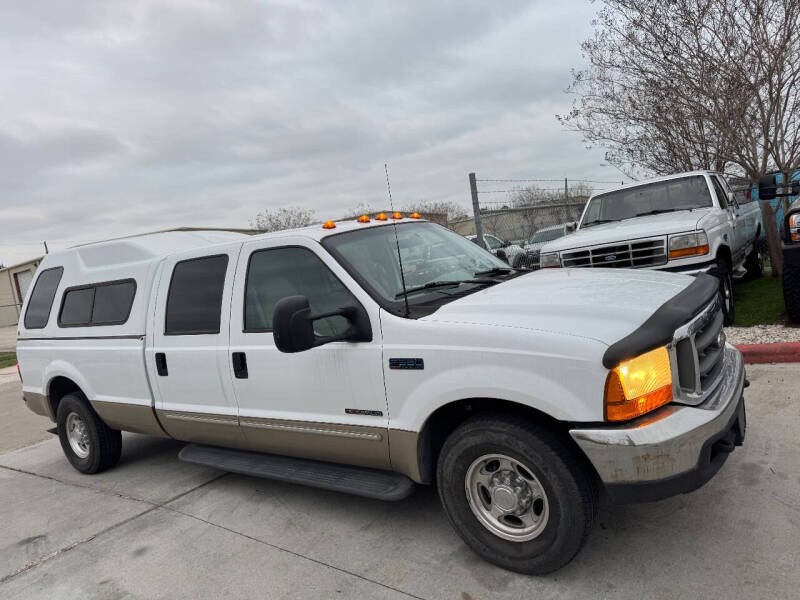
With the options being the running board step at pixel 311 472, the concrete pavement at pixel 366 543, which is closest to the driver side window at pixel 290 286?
the running board step at pixel 311 472

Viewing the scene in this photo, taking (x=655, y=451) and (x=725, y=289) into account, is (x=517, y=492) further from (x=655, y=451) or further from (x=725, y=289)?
(x=725, y=289)

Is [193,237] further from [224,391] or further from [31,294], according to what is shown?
[31,294]

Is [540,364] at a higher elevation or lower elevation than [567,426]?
higher

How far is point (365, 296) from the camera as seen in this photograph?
3.23m

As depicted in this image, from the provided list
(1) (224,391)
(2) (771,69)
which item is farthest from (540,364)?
(2) (771,69)

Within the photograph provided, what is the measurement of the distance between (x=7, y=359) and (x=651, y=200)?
1692cm

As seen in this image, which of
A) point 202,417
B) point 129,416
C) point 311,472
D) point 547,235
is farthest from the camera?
point 547,235

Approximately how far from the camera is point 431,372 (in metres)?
2.92

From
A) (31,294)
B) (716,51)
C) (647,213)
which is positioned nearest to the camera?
(31,294)

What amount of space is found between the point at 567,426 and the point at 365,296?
1.25 m

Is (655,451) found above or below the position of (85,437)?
above

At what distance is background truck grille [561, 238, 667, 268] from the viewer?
6.25 meters

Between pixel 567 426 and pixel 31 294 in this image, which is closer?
pixel 567 426

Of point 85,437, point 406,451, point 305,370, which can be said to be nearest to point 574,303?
point 406,451
